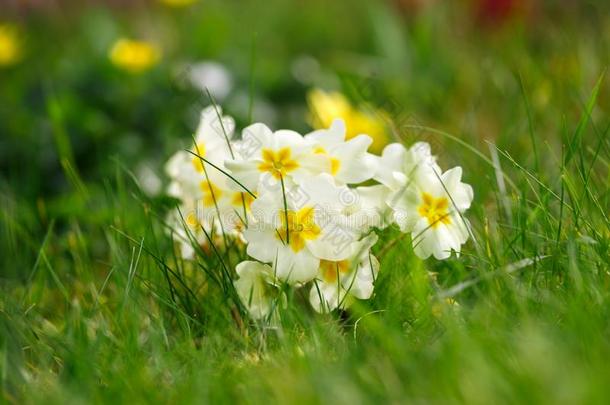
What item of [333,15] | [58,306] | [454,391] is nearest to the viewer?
[454,391]

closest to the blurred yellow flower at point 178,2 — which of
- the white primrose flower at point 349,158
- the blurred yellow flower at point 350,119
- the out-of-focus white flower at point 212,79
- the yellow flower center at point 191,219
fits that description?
the out-of-focus white flower at point 212,79

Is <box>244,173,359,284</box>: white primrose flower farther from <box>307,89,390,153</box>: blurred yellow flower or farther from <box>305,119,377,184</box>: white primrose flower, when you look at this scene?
<box>307,89,390,153</box>: blurred yellow flower

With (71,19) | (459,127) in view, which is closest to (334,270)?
(459,127)

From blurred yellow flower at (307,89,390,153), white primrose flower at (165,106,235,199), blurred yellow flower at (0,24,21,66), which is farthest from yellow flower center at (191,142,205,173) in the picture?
blurred yellow flower at (0,24,21,66)

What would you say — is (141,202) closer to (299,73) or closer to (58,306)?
(58,306)

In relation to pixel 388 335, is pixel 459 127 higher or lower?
higher

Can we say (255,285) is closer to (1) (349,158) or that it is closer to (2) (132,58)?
(1) (349,158)

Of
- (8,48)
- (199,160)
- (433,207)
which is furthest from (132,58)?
(433,207)
